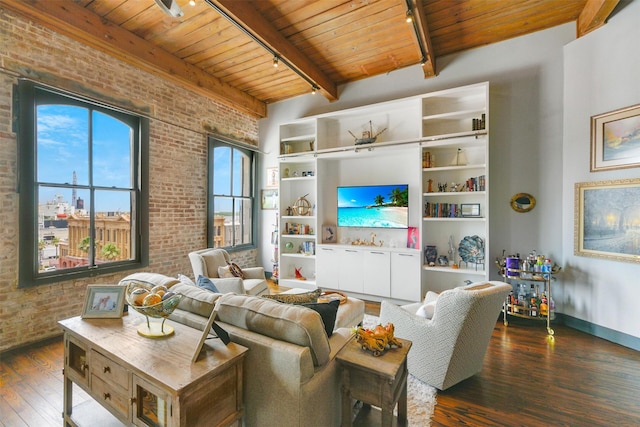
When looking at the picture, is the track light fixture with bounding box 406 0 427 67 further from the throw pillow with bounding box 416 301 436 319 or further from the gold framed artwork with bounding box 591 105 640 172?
the throw pillow with bounding box 416 301 436 319

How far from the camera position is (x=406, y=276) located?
4234 millimetres

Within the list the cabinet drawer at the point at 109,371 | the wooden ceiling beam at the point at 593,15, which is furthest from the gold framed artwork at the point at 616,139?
the cabinet drawer at the point at 109,371

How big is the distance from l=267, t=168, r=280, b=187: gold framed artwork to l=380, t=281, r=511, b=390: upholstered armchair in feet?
13.4

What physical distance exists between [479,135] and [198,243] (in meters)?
4.59

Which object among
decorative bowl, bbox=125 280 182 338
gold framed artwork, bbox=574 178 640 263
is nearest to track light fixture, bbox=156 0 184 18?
decorative bowl, bbox=125 280 182 338

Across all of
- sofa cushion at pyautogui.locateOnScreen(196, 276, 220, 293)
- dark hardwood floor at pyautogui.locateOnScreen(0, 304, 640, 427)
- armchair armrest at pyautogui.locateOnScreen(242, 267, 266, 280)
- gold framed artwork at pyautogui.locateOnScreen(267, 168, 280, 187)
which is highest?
gold framed artwork at pyautogui.locateOnScreen(267, 168, 280, 187)

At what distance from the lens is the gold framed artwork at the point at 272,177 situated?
19.4 ft

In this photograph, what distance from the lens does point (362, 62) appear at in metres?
4.54

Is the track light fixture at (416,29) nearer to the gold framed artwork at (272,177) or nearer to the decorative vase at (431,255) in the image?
the decorative vase at (431,255)

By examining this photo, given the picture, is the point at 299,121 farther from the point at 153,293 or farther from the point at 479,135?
the point at 153,293

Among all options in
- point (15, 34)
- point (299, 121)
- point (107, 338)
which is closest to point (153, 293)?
point (107, 338)

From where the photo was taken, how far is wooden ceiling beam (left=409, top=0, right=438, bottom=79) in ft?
10.0

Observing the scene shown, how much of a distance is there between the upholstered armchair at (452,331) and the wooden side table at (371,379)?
0.63 metres

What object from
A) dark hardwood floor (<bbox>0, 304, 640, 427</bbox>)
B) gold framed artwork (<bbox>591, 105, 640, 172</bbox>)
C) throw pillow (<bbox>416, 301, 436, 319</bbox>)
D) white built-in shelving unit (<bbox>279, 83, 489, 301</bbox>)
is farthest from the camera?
white built-in shelving unit (<bbox>279, 83, 489, 301</bbox>)
